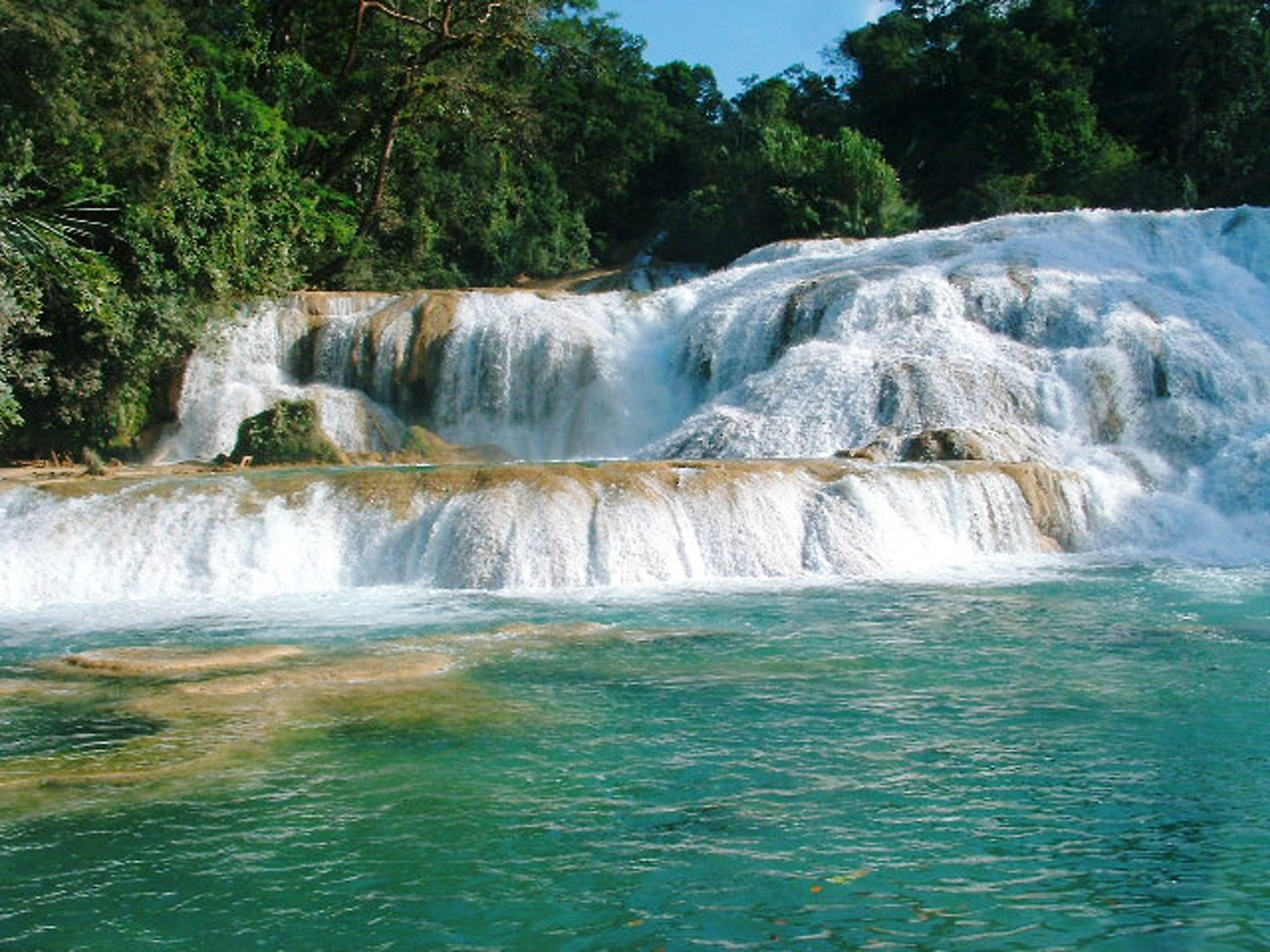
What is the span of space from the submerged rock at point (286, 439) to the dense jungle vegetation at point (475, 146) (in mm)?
2603

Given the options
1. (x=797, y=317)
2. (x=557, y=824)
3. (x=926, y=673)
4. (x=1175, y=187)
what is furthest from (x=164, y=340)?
(x=1175, y=187)

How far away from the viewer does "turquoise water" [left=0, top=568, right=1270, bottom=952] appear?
16.1 ft

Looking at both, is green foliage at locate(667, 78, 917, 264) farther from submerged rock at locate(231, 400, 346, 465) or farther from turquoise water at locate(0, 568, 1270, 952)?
turquoise water at locate(0, 568, 1270, 952)

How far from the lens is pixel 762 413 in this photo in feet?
60.8

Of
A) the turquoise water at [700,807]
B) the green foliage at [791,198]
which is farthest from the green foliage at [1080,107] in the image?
the turquoise water at [700,807]

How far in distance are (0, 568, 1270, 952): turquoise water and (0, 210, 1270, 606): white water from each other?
10.3 ft

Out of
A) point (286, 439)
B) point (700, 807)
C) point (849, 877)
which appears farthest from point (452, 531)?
point (849, 877)

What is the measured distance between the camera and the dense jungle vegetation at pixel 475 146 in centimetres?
1862

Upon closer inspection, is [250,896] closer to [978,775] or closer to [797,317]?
[978,775]

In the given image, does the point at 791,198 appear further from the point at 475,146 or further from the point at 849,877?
the point at 849,877

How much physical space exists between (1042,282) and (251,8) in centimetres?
1720

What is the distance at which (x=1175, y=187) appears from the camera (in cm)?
3070

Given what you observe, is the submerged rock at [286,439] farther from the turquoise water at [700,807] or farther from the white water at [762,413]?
the turquoise water at [700,807]

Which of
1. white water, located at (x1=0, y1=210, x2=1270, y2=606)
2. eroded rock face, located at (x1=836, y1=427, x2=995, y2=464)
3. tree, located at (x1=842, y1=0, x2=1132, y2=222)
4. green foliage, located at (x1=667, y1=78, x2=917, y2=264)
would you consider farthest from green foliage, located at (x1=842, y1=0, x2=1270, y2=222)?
eroded rock face, located at (x1=836, y1=427, x2=995, y2=464)
